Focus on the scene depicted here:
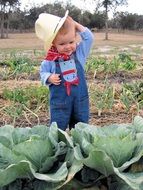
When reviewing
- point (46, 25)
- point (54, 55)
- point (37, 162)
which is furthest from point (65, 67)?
point (37, 162)

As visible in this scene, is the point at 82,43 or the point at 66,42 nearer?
the point at 66,42

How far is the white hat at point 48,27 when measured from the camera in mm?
3580

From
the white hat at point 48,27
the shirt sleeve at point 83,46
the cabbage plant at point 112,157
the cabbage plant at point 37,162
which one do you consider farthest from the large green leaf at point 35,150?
the shirt sleeve at point 83,46

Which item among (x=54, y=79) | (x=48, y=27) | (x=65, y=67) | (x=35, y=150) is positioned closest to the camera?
(x=35, y=150)

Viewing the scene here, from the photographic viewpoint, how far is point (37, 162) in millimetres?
2191

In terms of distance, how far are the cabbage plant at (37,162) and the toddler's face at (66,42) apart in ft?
4.52

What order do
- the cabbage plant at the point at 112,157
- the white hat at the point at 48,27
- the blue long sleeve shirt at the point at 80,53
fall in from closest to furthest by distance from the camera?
the cabbage plant at the point at 112,157 → the white hat at the point at 48,27 → the blue long sleeve shirt at the point at 80,53

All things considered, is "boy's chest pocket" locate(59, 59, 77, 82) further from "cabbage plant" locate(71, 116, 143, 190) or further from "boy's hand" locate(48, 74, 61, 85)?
"cabbage plant" locate(71, 116, 143, 190)

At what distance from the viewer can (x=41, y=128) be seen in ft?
8.13

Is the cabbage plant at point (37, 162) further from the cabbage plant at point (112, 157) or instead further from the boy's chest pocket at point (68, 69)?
the boy's chest pocket at point (68, 69)

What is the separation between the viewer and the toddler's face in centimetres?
362

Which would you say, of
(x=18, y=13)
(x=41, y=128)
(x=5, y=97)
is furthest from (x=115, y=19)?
(x=41, y=128)

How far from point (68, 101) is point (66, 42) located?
53cm

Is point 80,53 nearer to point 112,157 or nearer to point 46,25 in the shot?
point 46,25
